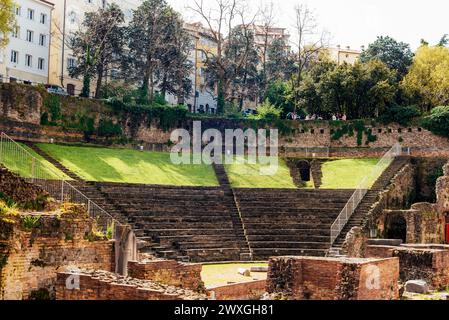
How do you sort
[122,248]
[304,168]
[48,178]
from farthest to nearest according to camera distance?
[304,168] < [48,178] < [122,248]

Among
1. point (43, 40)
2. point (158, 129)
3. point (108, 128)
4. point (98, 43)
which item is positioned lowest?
point (108, 128)

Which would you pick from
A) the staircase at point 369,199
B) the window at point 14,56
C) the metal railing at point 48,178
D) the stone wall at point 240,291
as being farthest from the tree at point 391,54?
the stone wall at point 240,291

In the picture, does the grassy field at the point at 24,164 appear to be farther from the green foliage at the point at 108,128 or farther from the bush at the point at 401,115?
the bush at the point at 401,115

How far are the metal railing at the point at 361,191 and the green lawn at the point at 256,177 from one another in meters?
4.55

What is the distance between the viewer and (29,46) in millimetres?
53875

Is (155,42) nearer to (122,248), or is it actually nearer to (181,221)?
(181,221)

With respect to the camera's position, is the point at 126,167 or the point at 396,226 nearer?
the point at 396,226

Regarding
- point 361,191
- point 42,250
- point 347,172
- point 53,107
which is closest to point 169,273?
point 42,250

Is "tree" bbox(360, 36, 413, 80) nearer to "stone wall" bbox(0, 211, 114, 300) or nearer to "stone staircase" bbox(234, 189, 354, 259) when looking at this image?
"stone staircase" bbox(234, 189, 354, 259)

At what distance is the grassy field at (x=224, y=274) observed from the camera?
924 inches

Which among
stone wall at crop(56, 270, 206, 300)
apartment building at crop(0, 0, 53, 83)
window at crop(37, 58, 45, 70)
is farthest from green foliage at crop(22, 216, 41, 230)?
window at crop(37, 58, 45, 70)

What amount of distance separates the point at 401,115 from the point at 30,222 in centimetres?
3466

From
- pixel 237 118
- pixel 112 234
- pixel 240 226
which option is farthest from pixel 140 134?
pixel 112 234
